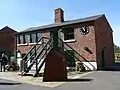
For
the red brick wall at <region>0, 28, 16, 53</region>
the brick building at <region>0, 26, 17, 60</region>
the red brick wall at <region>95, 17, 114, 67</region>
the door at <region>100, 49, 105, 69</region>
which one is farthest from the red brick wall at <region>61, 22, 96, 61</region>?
the red brick wall at <region>0, 28, 16, 53</region>

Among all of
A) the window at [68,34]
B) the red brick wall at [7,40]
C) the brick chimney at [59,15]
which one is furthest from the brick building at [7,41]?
the window at [68,34]

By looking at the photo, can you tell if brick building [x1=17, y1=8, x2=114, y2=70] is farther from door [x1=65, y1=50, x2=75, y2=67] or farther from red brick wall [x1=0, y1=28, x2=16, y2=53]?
red brick wall [x1=0, y1=28, x2=16, y2=53]

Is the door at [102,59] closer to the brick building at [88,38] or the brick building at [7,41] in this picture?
the brick building at [88,38]

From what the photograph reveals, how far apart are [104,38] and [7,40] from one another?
21758mm

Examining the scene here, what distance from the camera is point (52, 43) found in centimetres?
1730

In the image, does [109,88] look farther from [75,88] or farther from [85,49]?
[85,49]

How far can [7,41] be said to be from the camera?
39.7 metres

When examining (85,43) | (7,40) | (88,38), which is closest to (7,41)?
(7,40)

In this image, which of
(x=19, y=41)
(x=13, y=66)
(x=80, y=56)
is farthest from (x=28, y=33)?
(x=80, y=56)

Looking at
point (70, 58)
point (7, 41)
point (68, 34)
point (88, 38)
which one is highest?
point (7, 41)

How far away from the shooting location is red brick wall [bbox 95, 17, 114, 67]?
859 inches

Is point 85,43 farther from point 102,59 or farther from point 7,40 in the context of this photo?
point 7,40

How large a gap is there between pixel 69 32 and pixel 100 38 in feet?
11.1

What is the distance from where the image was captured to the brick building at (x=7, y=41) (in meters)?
38.7
